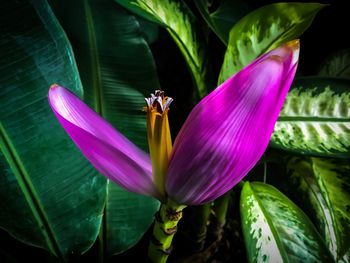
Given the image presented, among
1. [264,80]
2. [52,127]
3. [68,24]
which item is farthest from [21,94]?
[264,80]

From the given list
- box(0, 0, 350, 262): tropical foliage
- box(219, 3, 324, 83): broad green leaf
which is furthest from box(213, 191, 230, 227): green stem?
box(219, 3, 324, 83): broad green leaf

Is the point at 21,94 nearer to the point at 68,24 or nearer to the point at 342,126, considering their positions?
the point at 68,24

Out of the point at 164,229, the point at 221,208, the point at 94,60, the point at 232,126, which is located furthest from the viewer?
the point at 221,208

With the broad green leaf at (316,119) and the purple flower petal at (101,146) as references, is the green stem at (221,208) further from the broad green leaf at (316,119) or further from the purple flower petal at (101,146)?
the purple flower petal at (101,146)

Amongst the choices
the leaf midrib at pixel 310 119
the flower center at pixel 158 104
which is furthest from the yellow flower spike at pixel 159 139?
the leaf midrib at pixel 310 119

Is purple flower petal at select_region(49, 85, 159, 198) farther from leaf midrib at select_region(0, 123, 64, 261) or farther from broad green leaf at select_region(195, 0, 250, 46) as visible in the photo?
broad green leaf at select_region(195, 0, 250, 46)

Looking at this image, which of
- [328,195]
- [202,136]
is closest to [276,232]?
[328,195]

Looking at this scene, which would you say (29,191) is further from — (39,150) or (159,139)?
(159,139)
